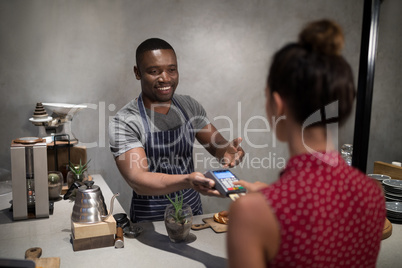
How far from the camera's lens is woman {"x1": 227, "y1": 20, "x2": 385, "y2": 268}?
0.67m

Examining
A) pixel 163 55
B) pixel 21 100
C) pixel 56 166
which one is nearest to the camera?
pixel 163 55

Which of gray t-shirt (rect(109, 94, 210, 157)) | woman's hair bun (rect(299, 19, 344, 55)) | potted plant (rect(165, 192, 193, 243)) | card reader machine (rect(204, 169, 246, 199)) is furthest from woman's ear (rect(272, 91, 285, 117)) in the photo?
gray t-shirt (rect(109, 94, 210, 157))

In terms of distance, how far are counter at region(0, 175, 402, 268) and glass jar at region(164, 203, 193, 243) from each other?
0.13 feet

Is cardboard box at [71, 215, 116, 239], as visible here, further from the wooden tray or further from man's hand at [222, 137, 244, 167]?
man's hand at [222, 137, 244, 167]

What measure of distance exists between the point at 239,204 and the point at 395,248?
48.9 inches

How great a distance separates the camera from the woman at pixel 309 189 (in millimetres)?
668

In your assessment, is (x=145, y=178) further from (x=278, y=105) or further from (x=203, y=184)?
(x=278, y=105)

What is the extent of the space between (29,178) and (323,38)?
170 cm

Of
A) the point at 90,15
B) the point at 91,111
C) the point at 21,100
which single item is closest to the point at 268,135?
the point at 91,111

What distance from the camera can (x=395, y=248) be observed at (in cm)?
157

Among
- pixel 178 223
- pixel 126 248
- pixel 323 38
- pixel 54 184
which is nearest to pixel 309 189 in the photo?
pixel 323 38

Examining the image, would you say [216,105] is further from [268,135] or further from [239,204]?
[239,204]

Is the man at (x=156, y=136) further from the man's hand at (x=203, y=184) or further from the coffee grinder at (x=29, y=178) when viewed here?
the coffee grinder at (x=29, y=178)

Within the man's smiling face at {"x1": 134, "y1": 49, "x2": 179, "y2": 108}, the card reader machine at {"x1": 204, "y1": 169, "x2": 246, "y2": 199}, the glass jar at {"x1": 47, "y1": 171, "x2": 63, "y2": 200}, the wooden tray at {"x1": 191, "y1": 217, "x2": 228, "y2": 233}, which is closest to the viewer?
the card reader machine at {"x1": 204, "y1": 169, "x2": 246, "y2": 199}
